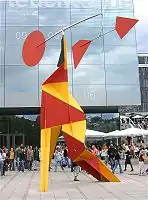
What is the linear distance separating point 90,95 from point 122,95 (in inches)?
96.8

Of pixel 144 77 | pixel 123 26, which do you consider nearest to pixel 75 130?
pixel 123 26

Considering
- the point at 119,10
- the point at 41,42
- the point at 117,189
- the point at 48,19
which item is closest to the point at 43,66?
the point at 48,19

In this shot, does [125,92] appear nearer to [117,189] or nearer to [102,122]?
[102,122]

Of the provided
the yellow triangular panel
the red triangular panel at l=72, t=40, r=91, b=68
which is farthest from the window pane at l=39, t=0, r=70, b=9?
the yellow triangular panel

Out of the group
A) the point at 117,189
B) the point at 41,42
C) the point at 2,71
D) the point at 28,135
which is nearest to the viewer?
the point at 117,189

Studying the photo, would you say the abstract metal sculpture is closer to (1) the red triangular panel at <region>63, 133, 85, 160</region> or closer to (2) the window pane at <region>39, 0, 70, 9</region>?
(1) the red triangular panel at <region>63, 133, 85, 160</region>

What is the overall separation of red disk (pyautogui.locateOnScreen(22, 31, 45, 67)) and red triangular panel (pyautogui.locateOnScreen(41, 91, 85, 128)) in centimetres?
176

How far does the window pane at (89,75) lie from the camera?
2884 centimetres

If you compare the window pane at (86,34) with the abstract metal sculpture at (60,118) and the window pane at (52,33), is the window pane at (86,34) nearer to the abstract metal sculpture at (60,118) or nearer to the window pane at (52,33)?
the window pane at (52,33)

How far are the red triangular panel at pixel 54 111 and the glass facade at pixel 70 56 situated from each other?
45.0 ft

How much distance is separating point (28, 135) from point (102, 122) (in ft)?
21.4

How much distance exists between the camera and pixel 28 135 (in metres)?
32.8

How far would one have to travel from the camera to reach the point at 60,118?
1420 centimetres

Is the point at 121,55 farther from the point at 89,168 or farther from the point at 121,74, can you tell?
the point at 89,168
